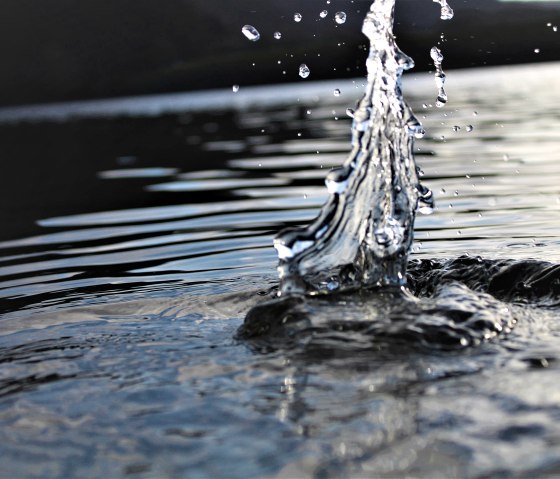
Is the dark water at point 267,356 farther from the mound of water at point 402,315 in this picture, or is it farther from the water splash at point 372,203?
the water splash at point 372,203

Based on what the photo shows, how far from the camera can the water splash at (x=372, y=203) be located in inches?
203

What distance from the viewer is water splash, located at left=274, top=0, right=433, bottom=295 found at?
16.9 feet

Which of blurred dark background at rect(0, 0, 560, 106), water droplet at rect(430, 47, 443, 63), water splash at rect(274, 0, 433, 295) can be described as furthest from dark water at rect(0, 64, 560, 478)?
blurred dark background at rect(0, 0, 560, 106)

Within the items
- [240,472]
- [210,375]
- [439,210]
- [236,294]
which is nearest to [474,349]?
[210,375]

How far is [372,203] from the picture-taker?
18.0ft

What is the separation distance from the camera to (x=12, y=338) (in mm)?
4781

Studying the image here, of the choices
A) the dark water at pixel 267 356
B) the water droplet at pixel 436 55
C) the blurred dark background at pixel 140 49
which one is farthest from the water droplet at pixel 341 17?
the blurred dark background at pixel 140 49

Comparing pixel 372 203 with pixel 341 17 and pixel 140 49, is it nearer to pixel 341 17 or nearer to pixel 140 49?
pixel 341 17

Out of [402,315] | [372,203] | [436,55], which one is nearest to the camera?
[402,315]

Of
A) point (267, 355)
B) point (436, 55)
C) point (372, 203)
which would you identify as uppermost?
point (436, 55)

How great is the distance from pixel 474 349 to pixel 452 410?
0.82m

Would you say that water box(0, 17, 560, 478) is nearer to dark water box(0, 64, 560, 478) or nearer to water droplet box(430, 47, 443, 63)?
dark water box(0, 64, 560, 478)

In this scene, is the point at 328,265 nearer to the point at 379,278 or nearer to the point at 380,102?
the point at 379,278

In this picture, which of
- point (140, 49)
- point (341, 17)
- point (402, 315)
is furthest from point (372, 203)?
point (140, 49)
